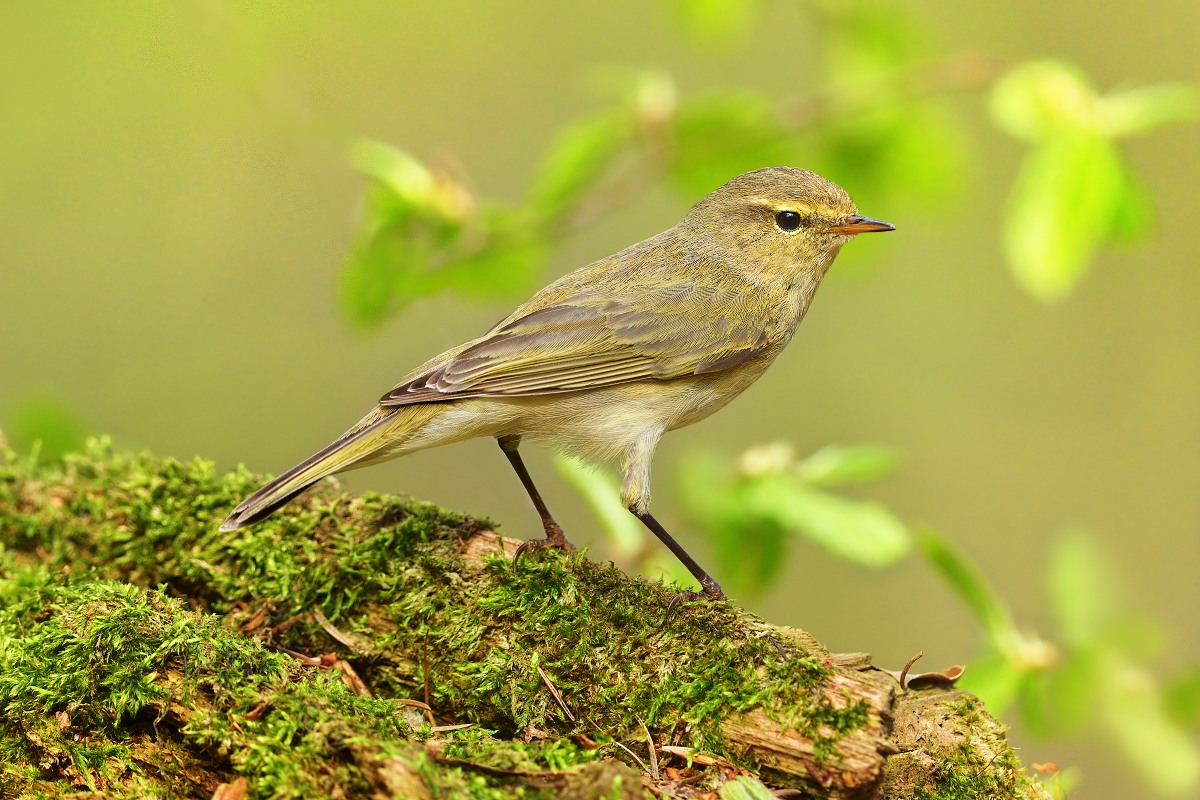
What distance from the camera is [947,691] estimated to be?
3396 mm

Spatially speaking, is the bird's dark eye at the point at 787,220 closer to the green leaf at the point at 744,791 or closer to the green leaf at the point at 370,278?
the green leaf at the point at 370,278

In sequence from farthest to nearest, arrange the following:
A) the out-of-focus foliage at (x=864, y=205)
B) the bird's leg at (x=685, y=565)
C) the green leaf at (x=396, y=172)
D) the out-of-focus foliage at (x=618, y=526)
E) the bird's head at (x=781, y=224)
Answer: the bird's head at (x=781, y=224) → the out-of-focus foliage at (x=618, y=526) → the green leaf at (x=396, y=172) → the out-of-focus foliage at (x=864, y=205) → the bird's leg at (x=685, y=565)

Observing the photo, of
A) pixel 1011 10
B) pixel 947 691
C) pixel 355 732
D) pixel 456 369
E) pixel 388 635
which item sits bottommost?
pixel 355 732

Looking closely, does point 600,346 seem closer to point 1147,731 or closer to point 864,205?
point 864,205

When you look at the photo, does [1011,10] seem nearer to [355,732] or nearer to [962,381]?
[962,381]

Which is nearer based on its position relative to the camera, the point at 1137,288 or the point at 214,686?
the point at 214,686

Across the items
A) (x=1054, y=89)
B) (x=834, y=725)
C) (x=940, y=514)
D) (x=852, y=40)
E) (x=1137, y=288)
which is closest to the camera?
(x=834, y=725)

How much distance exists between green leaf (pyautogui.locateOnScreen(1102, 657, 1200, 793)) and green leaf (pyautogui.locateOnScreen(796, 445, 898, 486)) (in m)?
1.15

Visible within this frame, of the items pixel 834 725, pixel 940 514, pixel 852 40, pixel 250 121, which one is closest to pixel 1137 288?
pixel 940 514

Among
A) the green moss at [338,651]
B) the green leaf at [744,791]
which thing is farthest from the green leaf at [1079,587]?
the green leaf at [744,791]

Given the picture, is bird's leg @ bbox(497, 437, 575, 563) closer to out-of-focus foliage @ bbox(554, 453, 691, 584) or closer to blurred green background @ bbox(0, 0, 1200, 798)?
out-of-focus foliage @ bbox(554, 453, 691, 584)

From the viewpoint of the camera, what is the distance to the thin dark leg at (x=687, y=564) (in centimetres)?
365

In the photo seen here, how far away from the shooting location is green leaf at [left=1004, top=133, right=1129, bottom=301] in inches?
142

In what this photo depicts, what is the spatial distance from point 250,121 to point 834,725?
7.79 meters
